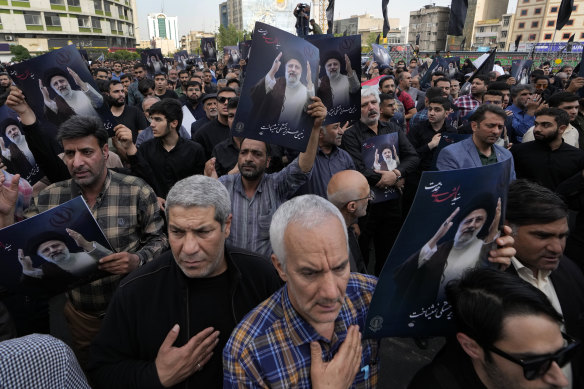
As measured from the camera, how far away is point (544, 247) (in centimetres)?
179

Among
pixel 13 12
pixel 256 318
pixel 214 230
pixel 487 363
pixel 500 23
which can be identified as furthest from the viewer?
pixel 500 23

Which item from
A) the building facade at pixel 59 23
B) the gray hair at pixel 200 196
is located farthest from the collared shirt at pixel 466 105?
the building facade at pixel 59 23

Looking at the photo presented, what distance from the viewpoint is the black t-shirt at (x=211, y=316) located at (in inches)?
65.6

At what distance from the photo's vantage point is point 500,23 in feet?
244

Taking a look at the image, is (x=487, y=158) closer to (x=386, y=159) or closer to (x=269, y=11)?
(x=386, y=159)

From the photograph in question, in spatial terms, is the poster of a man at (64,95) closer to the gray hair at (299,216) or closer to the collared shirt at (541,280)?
the gray hair at (299,216)

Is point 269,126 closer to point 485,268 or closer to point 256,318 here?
point 256,318

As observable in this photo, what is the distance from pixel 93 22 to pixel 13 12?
12.3 metres

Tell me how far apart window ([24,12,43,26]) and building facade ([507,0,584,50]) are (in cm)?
8070

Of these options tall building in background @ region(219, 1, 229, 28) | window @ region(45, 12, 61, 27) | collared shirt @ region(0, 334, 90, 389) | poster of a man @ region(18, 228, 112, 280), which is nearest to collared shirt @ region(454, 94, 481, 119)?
poster of a man @ region(18, 228, 112, 280)

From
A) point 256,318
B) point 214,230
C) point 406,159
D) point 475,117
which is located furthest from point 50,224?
point 475,117

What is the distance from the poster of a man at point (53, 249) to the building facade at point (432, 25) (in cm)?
8820

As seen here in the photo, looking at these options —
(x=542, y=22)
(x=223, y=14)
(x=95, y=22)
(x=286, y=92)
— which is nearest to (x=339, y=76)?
(x=286, y=92)

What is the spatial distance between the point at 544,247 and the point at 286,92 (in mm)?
1762
